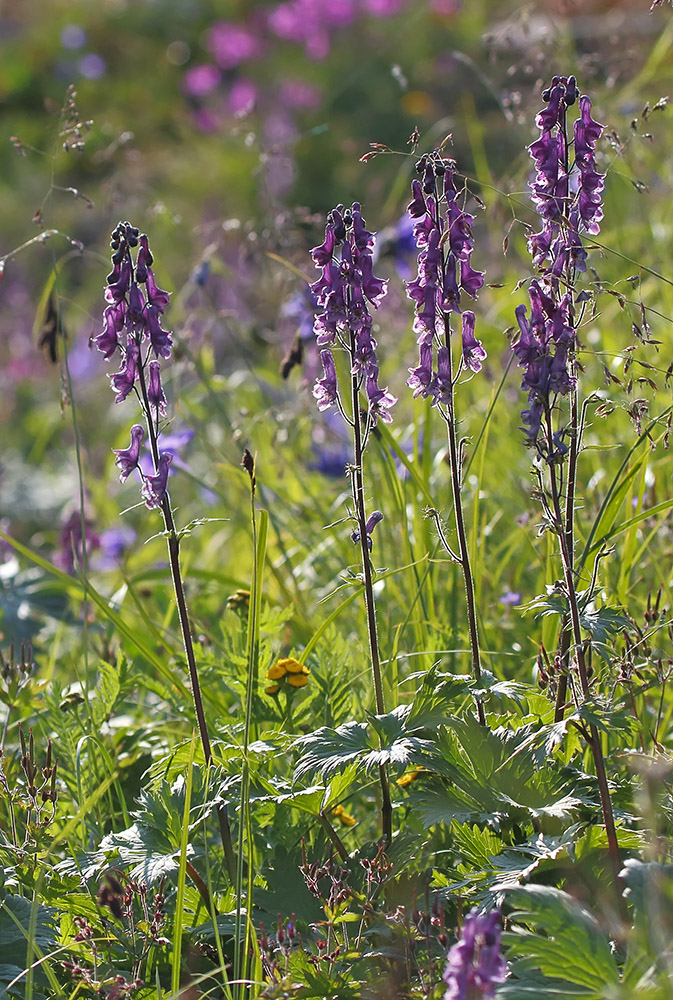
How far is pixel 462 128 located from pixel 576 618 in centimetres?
836

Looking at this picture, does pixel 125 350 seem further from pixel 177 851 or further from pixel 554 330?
pixel 177 851

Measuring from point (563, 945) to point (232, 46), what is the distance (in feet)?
42.3

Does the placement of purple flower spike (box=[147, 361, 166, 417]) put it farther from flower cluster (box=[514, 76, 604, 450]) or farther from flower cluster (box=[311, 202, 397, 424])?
flower cluster (box=[514, 76, 604, 450])

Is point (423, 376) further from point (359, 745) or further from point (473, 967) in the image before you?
point (473, 967)

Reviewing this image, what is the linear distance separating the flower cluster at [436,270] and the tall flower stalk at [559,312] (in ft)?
0.36

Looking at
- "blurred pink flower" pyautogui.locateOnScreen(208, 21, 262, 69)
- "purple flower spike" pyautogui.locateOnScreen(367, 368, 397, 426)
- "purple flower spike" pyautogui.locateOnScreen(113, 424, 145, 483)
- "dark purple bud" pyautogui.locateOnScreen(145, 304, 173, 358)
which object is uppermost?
"blurred pink flower" pyautogui.locateOnScreen(208, 21, 262, 69)

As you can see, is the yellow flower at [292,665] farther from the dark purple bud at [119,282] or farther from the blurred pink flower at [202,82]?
the blurred pink flower at [202,82]

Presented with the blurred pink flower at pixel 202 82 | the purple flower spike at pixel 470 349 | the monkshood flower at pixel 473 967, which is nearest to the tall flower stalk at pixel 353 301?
the purple flower spike at pixel 470 349

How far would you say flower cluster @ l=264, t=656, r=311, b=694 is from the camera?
2.07m

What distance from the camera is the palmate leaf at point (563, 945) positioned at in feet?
4.29

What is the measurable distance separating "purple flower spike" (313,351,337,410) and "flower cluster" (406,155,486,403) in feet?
0.46

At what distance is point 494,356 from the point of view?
396 cm

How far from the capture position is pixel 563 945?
1321 millimetres

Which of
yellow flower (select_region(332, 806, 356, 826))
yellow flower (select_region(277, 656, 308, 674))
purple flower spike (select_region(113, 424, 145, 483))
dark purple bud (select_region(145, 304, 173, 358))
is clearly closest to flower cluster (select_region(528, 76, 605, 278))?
dark purple bud (select_region(145, 304, 173, 358))
